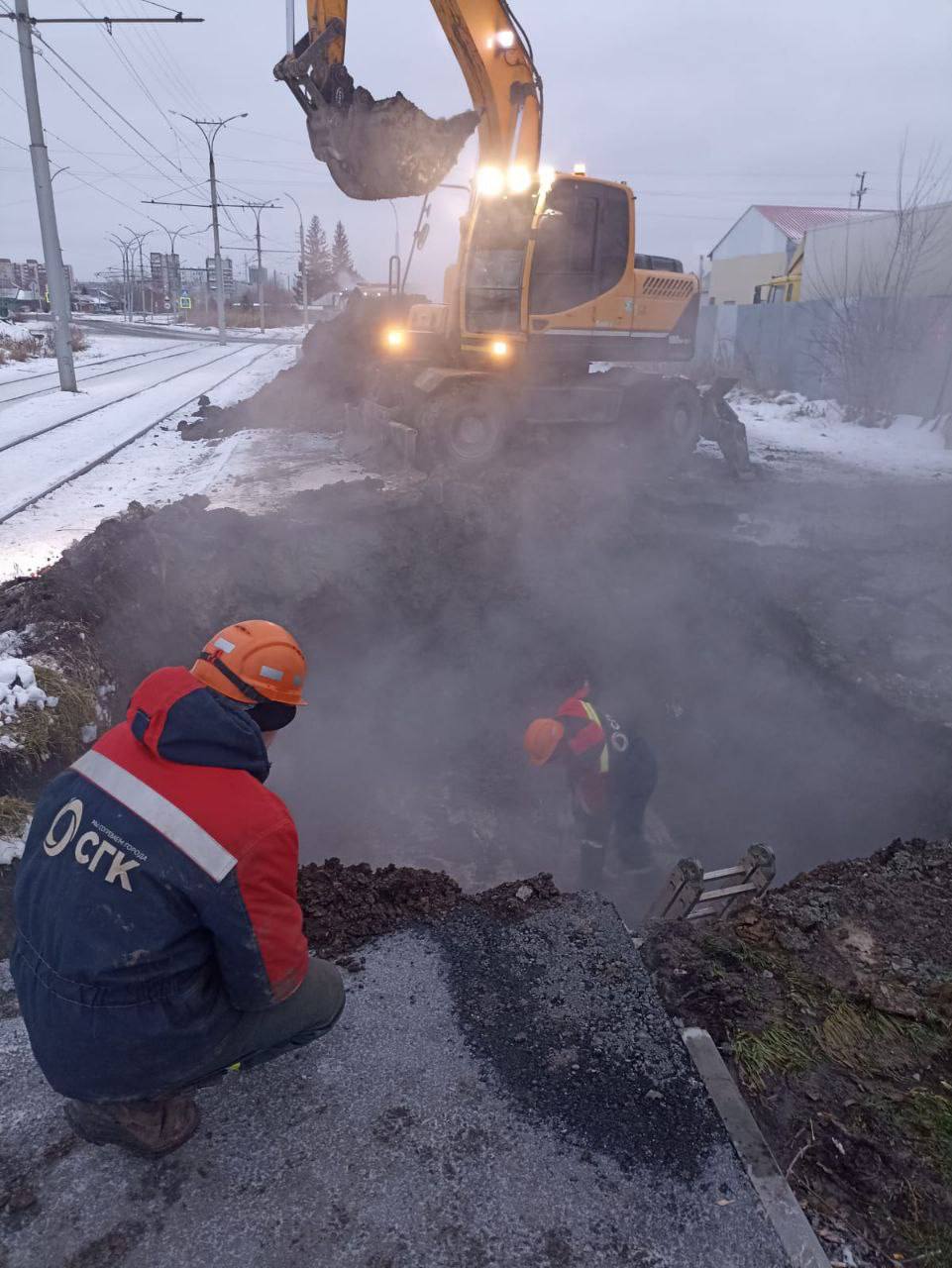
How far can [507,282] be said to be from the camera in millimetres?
9609

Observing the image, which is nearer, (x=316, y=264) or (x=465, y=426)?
(x=465, y=426)

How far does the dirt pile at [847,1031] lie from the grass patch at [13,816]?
9.34 feet

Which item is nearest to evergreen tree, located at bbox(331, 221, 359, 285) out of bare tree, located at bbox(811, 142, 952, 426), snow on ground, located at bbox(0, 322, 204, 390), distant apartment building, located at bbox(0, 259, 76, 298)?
distant apartment building, located at bbox(0, 259, 76, 298)

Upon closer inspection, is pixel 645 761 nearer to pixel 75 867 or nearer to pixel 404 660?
pixel 404 660

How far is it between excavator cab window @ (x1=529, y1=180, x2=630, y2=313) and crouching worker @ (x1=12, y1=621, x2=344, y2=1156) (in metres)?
9.07

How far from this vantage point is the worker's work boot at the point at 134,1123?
2139mm

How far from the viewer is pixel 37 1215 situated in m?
2.11

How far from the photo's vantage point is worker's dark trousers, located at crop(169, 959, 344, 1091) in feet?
7.09

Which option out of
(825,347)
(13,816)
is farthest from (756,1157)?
(825,347)

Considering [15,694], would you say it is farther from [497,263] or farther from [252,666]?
[497,263]

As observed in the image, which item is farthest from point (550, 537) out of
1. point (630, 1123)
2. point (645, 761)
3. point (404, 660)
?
point (630, 1123)

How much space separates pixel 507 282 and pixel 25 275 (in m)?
97.9

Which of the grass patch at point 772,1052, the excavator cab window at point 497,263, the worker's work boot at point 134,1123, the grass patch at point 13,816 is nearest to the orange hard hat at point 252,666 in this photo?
the worker's work boot at point 134,1123

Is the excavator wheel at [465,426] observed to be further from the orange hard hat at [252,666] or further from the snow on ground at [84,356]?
the snow on ground at [84,356]
